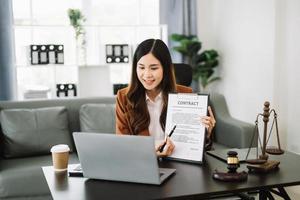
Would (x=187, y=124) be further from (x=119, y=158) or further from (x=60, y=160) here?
(x=60, y=160)

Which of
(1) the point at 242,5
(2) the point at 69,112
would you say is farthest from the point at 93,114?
(1) the point at 242,5

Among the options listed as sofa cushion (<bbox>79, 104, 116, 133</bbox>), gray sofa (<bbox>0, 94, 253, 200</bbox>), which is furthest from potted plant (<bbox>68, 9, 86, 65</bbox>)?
sofa cushion (<bbox>79, 104, 116, 133</bbox>)

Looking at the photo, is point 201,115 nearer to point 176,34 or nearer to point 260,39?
point 260,39

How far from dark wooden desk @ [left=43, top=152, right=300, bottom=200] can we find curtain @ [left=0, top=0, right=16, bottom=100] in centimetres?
300

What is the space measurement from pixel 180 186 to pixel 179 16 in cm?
385

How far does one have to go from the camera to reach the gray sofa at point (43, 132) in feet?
9.22

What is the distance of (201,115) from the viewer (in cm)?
164

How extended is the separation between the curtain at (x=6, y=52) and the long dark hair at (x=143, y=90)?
282cm

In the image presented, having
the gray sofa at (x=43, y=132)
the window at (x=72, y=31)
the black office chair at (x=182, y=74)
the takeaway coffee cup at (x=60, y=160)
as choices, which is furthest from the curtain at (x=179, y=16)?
the takeaway coffee cup at (x=60, y=160)

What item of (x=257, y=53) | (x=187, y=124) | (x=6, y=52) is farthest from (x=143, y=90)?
(x=6, y=52)

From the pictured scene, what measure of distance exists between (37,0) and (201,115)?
366cm

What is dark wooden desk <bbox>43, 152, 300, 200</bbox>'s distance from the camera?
1346 mm

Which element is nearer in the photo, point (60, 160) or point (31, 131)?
point (60, 160)

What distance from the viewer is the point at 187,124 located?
1.67 metres
